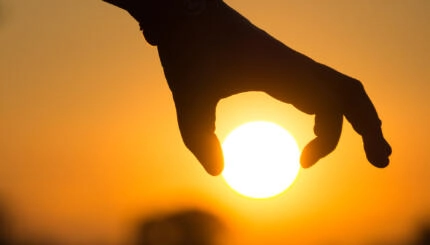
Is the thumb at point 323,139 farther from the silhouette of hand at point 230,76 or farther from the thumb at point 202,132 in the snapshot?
the thumb at point 202,132

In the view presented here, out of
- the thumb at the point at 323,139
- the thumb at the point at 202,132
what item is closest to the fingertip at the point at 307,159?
the thumb at the point at 323,139

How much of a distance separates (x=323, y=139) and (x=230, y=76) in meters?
0.20

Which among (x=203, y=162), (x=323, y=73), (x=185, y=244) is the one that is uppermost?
(x=185, y=244)

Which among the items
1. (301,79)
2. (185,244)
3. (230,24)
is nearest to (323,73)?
(301,79)

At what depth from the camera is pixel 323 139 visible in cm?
200

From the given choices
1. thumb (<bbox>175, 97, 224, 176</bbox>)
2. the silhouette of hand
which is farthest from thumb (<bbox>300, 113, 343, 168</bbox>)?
thumb (<bbox>175, 97, 224, 176</bbox>)

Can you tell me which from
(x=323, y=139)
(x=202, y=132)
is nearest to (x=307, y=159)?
(x=323, y=139)

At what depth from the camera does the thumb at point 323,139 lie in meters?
1.97

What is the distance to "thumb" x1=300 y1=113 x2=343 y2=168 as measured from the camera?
197 centimetres

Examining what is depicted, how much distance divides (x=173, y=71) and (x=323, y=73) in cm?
27

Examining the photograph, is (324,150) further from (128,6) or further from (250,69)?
(128,6)

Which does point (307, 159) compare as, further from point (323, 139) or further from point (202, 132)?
point (202, 132)

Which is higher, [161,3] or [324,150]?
[161,3]

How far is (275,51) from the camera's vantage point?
6.52 ft
